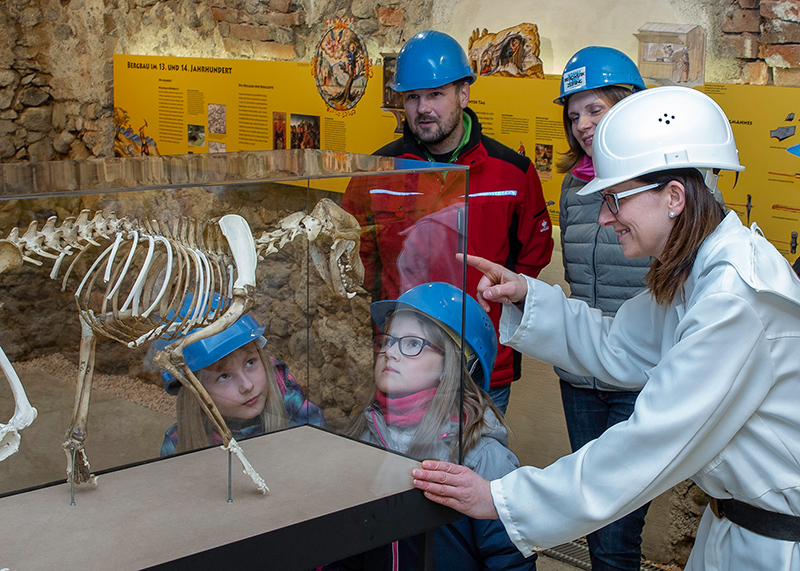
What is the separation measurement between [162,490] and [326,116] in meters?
2.59

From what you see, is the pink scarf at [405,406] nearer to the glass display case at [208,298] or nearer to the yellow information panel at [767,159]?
the glass display case at [208,298]

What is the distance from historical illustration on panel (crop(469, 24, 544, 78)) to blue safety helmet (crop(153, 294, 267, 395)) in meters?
1.95

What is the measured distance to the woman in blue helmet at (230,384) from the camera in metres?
1.68

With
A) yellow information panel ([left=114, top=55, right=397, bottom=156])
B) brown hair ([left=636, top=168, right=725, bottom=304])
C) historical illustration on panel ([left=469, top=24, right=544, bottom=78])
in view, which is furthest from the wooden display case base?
yellow information panel ([left=114, top=55, right=397, bottom=156])

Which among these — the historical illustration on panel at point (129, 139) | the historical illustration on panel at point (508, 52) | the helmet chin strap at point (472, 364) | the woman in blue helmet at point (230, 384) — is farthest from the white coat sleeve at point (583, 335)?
the historical illustration on panel at point (129, 139)

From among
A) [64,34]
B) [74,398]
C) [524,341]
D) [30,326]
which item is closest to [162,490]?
[74,398]

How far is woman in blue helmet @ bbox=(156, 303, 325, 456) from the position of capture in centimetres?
168

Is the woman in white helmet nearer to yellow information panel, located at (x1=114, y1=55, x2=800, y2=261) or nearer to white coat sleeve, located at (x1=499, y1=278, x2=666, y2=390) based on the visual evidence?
white coat sleeve, located at (x1=499, y1=278, x2=666, y2=390)

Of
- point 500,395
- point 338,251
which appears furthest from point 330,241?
point 500,395

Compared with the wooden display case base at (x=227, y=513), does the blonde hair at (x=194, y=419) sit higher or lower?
higher

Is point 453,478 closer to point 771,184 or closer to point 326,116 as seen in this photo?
point 771,184

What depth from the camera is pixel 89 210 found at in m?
1.39

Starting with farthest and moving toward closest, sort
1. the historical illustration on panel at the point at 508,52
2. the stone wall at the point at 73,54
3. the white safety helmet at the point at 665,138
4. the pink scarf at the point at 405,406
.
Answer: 1. the stone wall at the point at 73,54
2. the historical illustration on panel at the point at 508,52
3. the pink scarf at the point at 405,406
4. the white safety helmet at the point at 665,138

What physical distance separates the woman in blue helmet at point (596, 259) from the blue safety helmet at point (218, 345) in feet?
4.04
